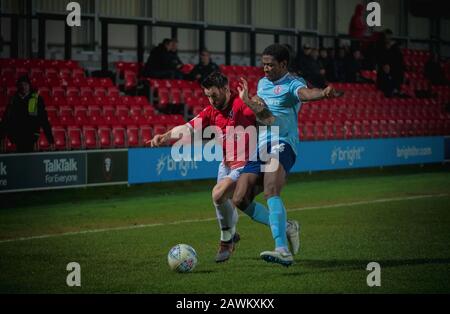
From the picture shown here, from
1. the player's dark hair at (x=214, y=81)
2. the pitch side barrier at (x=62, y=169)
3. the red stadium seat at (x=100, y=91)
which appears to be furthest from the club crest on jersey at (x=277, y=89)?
the red stadium seat at (x=100, y=91)

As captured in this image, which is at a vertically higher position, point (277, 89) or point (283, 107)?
point (277, 89)

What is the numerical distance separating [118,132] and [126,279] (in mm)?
10437

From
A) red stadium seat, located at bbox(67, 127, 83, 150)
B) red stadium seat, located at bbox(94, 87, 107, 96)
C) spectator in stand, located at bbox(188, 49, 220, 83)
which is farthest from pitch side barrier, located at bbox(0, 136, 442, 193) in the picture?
spectator in stand, located at bbox(188, 49, 220, 83)

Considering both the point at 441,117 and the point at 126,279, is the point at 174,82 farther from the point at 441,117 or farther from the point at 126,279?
the point at 126,279

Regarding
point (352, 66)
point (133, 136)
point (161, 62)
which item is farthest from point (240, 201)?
point (352, 66)

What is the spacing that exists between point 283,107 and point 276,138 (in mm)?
327

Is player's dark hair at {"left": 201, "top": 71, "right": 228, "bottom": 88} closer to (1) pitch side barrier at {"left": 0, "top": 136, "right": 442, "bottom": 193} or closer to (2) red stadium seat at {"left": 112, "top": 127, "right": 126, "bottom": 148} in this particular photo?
(1) pitch side barrier at {"left": 0, "top": 136, "right": 442, "bottom": 193}

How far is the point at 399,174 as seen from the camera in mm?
22156

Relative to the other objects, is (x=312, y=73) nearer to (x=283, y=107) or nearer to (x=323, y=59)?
(x=323, y=59)

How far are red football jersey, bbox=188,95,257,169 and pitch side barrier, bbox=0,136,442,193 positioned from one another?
22.4 feet

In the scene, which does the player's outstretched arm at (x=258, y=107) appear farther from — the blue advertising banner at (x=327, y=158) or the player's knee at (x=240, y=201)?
the blue advertising banner at (x=327, y=158)

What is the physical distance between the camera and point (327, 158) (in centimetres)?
2152

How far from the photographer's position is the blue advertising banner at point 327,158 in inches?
700
